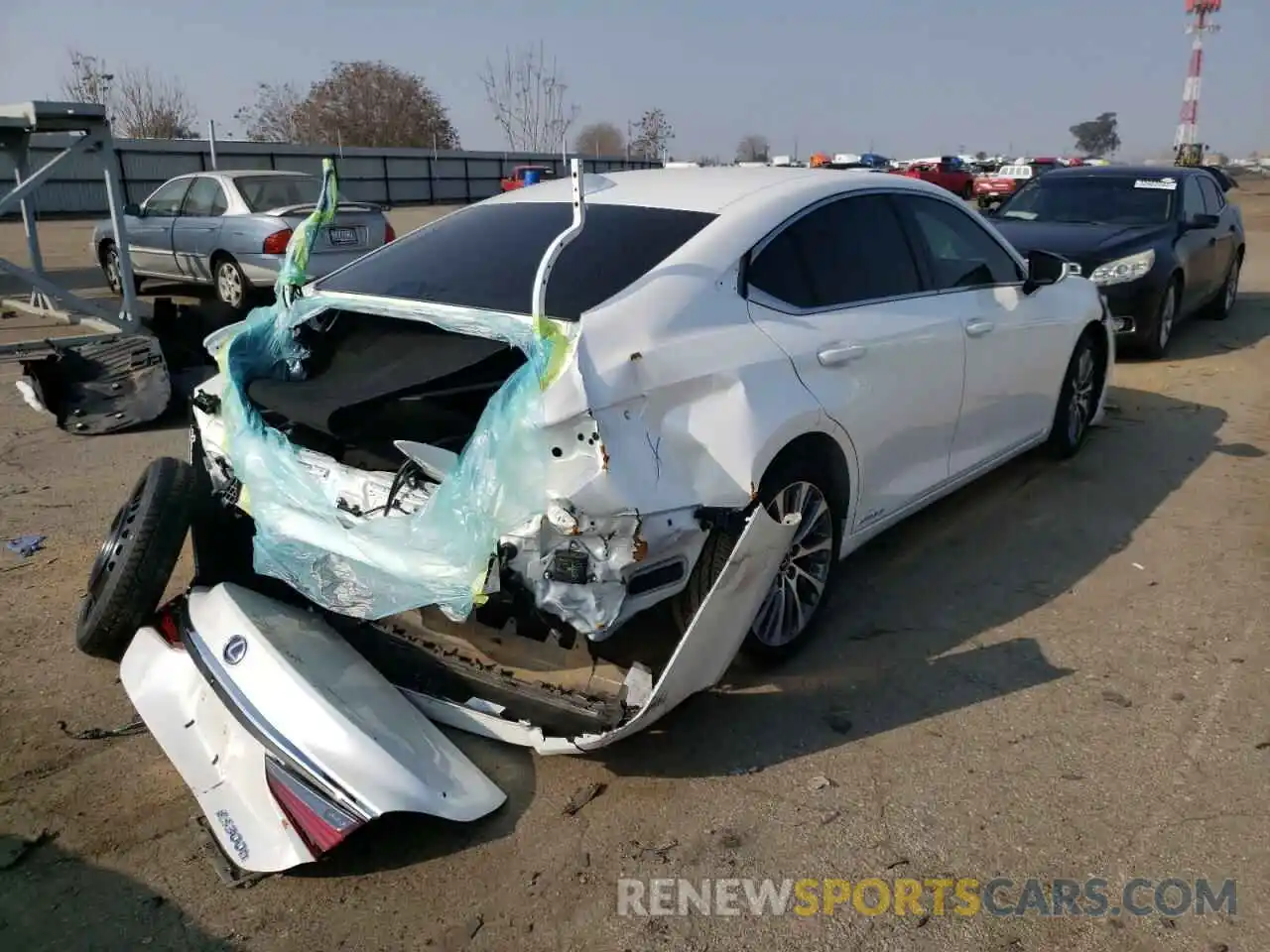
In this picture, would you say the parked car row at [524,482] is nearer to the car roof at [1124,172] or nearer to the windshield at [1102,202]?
the windshield at [1102,202]

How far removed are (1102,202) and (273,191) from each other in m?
8.95

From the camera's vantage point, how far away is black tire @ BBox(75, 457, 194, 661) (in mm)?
3416

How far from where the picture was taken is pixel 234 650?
3090mm

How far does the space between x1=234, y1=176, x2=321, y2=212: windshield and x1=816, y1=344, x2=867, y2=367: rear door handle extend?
9654 mm

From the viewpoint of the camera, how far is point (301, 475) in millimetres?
3135

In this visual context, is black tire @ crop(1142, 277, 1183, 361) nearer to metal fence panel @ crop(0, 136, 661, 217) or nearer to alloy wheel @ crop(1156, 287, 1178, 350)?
alloy wheel @ crop(1156, 287, 1178, 350)

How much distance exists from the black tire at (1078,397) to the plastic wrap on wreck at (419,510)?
372 centimetres

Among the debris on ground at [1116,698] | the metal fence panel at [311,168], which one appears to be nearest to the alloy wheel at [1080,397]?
the debris on ground at [1116,698]

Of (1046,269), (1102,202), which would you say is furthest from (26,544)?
(1102,202)

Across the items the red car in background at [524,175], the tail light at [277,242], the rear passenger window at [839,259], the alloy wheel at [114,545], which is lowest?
the alloy wheel at [114,545]

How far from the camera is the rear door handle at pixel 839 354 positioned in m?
3.49

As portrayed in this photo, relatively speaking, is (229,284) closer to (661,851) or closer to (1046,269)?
(1046,269)

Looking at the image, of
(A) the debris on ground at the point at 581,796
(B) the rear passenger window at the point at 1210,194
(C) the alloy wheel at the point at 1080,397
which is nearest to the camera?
(A) the debris on ground at the point at 581,796

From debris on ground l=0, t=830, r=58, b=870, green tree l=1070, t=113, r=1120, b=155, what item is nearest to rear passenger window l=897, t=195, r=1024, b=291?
debris on ground l=0, t=830, r=58, b=870
